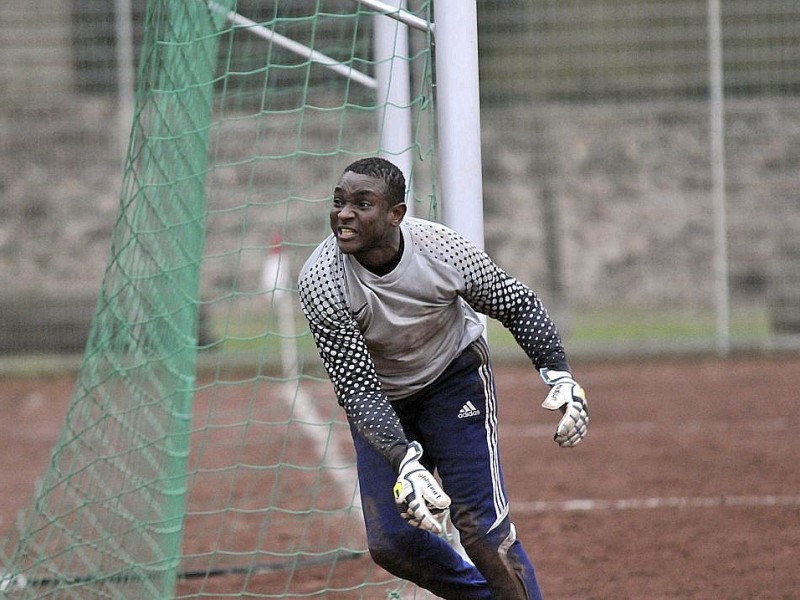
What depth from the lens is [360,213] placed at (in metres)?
4.11

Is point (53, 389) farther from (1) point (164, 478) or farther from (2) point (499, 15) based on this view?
(1) point (164, 478)

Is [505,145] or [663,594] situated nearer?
[663,594]

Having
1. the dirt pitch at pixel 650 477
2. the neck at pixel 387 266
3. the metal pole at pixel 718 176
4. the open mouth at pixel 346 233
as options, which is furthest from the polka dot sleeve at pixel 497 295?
the metal pole at pixel 718 176

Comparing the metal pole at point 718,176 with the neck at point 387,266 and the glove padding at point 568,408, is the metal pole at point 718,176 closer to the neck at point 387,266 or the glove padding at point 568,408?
the glove padding at point 568,408

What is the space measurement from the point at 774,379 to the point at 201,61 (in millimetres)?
7326

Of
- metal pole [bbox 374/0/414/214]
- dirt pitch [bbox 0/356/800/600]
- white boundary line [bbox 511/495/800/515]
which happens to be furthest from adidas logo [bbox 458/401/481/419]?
white boundary line [bbox 511/495/800/515]

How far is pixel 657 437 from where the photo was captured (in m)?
9.23

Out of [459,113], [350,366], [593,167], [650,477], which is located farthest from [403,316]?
[593,167]

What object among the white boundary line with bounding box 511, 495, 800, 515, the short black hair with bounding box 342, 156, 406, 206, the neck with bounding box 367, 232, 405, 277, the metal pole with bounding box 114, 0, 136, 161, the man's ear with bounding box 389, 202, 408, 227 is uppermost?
the metal pole with bounding box 114, 0, 136, 161

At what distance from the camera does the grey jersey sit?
164 inches

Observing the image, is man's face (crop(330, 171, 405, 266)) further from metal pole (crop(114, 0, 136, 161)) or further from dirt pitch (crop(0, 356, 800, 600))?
metal pole (crop(114, 0, 136, 161))

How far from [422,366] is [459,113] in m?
1.07

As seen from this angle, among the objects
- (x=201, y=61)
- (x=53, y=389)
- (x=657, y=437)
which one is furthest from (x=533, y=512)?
(x=53, y=389)

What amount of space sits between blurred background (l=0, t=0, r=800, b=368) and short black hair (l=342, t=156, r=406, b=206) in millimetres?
9205
